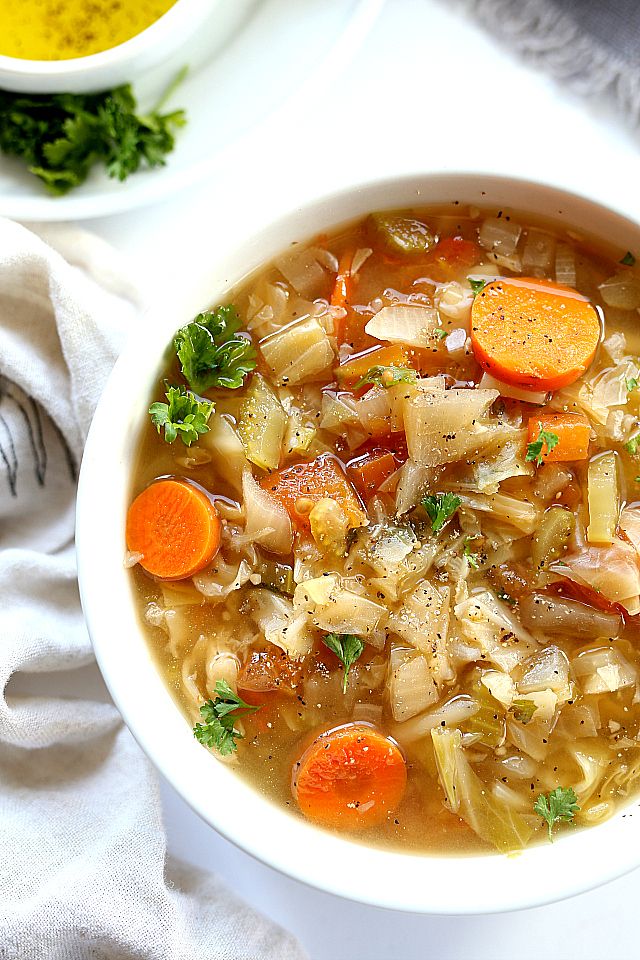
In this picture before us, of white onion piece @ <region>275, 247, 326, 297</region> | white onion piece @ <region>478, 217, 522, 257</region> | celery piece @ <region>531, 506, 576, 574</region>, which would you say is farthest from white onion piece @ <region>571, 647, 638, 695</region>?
white onion piece @ <region>275, 247, 326, 297</region>

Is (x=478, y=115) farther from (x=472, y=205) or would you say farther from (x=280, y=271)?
(x=280, y=271)

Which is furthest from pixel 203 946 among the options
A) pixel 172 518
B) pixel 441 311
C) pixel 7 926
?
pixel 441 311

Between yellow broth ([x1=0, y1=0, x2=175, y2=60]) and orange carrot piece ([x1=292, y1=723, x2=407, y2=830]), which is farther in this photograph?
yellow broth ([x1=0, y1=0, x2=175, y2=60])

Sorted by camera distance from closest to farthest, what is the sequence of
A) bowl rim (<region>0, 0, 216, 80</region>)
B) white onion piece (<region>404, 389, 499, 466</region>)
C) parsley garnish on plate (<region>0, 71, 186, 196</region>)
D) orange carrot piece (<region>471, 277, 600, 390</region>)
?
white onion piece (<region>404, 389, 499, 466</region>), orange carrot piece (<region>471, 277, 600, 390</region>), bowl rim (<region>0, 0, 216, 80</region>), parsley garnish on plate (<region>0, 71, 186, 196</region>)

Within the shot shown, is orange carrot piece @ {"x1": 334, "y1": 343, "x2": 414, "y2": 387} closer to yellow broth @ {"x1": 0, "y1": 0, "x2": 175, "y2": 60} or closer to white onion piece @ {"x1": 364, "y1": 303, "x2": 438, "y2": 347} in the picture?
white onion piece @ {"x1": 364, "y1": 303, "x2": 438, "y2": 347}

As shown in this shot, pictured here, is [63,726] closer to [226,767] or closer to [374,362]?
[226,767]

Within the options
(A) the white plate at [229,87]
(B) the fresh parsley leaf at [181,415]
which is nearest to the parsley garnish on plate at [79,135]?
(A) the white plate at [229,87]

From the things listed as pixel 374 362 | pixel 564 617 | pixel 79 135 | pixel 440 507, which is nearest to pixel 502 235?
pixel 374 362
